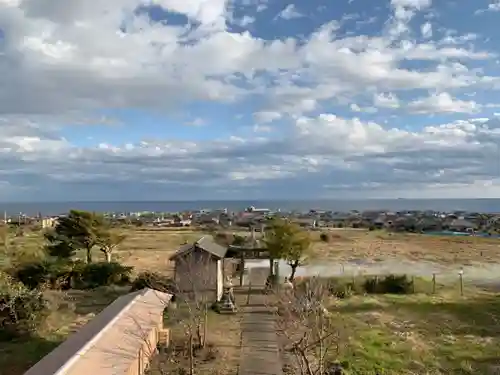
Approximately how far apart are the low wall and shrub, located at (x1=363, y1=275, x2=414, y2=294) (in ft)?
47.8

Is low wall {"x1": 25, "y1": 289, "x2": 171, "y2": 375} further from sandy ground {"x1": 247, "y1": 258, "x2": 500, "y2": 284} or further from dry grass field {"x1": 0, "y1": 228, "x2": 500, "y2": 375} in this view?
sandy ground {"x1": 247, "y1": 258, "x2": 500, "y2": 284}

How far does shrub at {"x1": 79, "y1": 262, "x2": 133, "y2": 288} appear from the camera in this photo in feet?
99.0

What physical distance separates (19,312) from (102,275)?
1041 cm

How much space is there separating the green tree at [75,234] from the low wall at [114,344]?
20023mm

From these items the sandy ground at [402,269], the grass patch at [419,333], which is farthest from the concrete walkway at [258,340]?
the sandy ground at [402,269]

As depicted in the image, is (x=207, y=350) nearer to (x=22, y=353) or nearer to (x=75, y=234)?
(x=22, y=353)

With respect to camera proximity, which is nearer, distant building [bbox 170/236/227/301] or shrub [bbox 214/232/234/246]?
distant building [bbox 170/236/227/301]

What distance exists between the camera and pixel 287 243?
29.5 meters

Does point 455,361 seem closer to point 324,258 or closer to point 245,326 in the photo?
point 245,326

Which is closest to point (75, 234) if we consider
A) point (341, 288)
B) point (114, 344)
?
point (341, 288)

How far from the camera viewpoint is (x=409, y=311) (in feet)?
76.9

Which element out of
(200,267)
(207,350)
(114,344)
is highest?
(200,267)

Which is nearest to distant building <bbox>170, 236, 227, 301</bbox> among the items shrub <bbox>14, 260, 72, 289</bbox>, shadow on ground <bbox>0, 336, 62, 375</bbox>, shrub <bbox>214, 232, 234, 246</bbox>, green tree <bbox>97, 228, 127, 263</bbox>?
shadow on ground <bbox>0, 336, 62, 375</bbox>

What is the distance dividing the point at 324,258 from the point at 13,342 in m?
32.4
